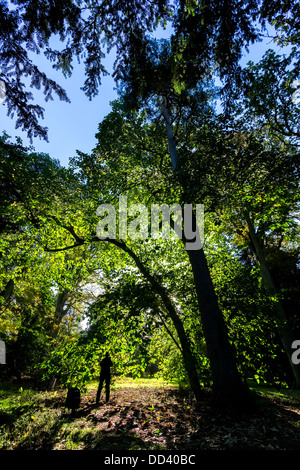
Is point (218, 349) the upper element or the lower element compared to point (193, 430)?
upper

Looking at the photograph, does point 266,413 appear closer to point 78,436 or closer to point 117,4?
point 78,436

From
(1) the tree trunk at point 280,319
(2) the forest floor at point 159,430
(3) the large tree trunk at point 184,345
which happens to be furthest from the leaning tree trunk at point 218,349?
(1) the tree trunk at point 280,319

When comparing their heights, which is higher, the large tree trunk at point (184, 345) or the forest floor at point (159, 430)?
the large tree trunk at point (184, 345)

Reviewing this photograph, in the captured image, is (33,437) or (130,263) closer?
(33,437)

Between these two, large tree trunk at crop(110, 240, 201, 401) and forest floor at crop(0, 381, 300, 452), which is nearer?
forest floor at crop(0, 381, 300, 452)

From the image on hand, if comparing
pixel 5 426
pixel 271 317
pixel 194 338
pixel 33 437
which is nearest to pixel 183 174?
pixel 271 317

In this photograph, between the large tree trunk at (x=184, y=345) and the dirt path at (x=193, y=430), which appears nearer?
the dirt path at (x=193, y=430)

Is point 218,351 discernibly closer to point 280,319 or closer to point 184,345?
point 184,345

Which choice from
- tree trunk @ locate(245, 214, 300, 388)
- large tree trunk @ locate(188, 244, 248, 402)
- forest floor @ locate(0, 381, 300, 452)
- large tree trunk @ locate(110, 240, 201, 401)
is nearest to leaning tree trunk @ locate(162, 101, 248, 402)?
large tree trunk @ locate(188, 244, 248, 402)

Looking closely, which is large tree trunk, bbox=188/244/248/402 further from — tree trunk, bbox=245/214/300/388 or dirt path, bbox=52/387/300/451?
tree trunk, bbox=245/214/300/388

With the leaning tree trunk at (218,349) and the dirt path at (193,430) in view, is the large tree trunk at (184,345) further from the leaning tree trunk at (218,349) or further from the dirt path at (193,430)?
the leaning tree trunk at (218,349)

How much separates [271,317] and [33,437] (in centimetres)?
644

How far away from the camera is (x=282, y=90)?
8344 millimetres

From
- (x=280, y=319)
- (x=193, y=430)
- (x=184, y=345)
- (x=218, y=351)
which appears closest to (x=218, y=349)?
(x=218, y=351)
